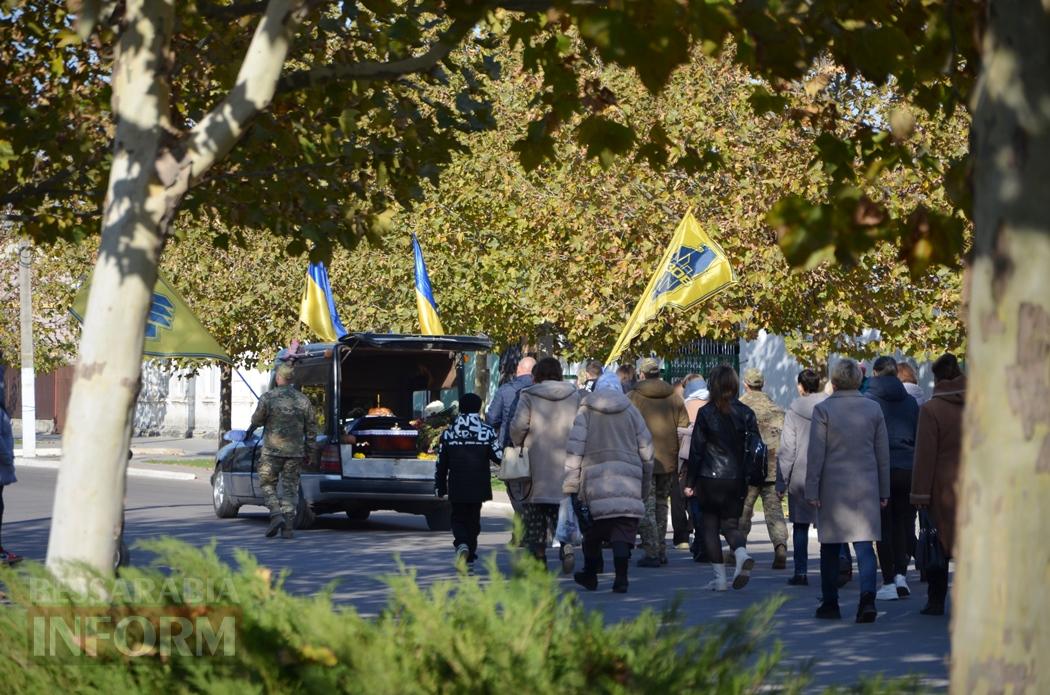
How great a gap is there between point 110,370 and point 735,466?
281 inches

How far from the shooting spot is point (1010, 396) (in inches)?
146

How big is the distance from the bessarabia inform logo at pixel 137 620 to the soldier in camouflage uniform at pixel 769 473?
30.7 feet

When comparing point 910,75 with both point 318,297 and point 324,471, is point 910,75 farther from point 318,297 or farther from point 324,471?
point 318,297

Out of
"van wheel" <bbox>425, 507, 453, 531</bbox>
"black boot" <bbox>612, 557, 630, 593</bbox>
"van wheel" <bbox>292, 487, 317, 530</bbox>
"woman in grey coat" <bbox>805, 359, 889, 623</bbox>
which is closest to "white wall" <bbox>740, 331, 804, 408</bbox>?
"van wheel" <bbox>425, 507, 453, 531</bbox>

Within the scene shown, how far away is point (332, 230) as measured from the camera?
948 cm

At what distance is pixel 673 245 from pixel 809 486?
9.15 metres

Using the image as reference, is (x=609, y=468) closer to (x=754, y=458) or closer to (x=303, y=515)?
(x=754, y=458)

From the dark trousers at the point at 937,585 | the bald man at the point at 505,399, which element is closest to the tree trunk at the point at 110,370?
the dark trousers at the point at 937,585

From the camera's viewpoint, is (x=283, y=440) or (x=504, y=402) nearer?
(x=504, y=402)

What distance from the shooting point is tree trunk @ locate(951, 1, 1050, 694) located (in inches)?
145

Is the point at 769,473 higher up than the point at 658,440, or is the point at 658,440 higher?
the point at 658,440

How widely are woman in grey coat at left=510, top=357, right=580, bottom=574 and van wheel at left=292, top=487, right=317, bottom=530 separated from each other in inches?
211

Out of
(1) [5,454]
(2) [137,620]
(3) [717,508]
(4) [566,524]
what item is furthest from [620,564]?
(2) [137,620]

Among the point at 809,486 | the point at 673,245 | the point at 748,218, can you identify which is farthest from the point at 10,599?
the point at 748,218
